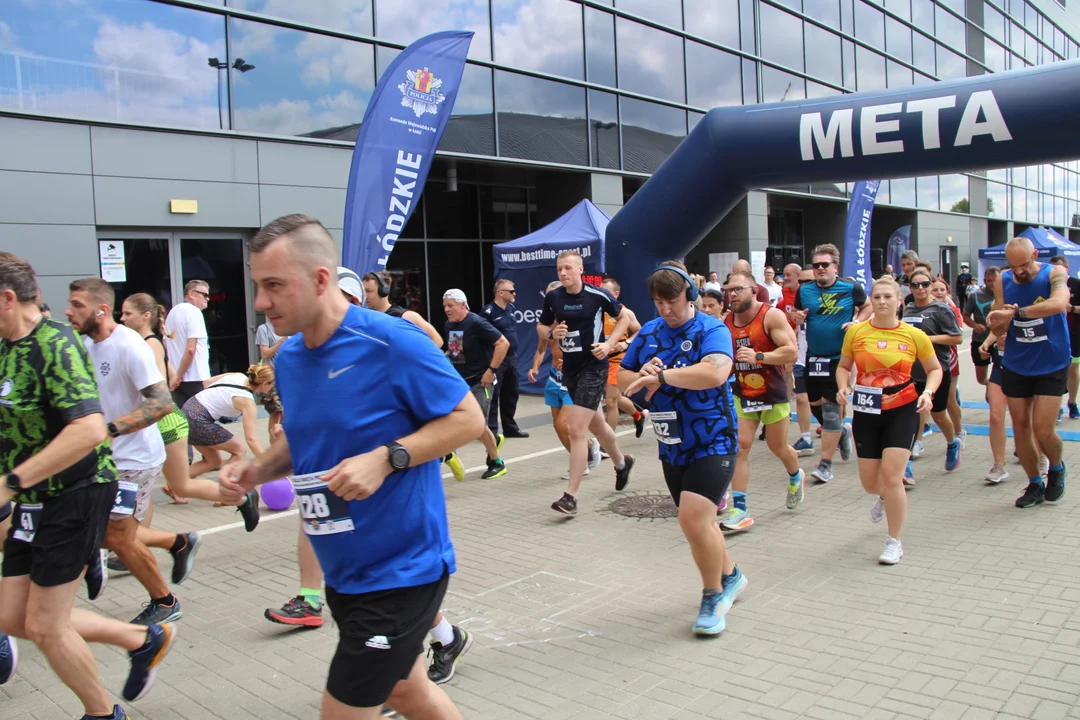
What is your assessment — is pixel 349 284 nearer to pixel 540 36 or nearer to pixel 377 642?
pixel 377 642

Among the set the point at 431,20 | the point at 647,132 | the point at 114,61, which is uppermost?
the point at 431,20

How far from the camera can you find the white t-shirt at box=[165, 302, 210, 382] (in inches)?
351

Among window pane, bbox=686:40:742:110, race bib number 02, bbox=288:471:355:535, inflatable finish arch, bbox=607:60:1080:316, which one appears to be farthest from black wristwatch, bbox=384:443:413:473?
window pane, bbox=686:40:742:110

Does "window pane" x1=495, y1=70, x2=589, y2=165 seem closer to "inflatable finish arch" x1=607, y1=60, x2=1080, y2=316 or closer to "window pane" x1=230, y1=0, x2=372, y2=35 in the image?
"window pane" x1=230, y1=0, x2=372, y2=35

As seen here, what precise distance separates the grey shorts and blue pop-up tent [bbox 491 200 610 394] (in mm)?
9119

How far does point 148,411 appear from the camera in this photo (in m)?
4.24

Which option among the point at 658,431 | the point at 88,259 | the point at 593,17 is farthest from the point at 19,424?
the point at 593,17

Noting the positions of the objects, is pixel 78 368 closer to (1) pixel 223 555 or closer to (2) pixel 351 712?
(2) pixel 351 712

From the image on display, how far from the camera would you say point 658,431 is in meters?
4.59

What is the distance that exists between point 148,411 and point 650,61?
1704cm

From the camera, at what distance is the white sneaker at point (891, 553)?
5.36m

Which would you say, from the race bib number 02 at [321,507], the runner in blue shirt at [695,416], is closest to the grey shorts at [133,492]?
the race bib number 02 at [321,507]

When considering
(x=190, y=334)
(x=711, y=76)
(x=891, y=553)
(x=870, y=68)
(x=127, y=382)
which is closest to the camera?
(x=127, y=382)

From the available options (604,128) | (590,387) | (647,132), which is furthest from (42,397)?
(647,132)
